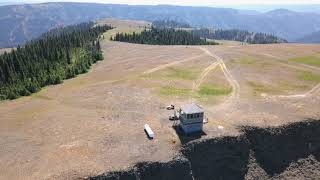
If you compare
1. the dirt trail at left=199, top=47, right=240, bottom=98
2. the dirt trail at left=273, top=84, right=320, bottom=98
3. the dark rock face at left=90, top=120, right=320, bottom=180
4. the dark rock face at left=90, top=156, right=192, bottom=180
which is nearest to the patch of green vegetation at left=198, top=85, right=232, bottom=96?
the dirt trail at left=199, top=47, right=240, bottom=98

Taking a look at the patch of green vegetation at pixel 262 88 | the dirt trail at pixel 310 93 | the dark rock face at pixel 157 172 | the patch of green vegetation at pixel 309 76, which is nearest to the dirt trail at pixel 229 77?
the patch of green vegetation at pixel 262 88

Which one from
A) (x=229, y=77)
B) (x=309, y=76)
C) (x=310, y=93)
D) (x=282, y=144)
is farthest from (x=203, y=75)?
(x=282, y=144)

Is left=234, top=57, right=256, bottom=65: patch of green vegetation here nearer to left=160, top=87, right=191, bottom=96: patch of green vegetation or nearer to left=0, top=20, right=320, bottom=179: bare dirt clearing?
left=0, top=20, right=320, bottom=179: bare dirt clearing

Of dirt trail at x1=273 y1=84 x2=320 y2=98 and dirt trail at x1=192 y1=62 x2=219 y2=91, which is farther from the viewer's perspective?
dirt trail at x1=192 y1=62 x2=219 y2=91

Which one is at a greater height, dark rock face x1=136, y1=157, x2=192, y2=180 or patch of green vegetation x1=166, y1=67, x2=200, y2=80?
patch of green vegetation x1=166, y1=67, x2=200, y2=80

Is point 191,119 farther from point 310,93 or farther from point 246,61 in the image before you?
point 246,61

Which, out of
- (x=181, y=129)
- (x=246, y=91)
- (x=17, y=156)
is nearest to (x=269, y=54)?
(x=246, y=91)

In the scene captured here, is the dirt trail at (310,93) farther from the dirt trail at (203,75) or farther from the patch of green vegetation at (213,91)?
the dirt trail at (203,75)
